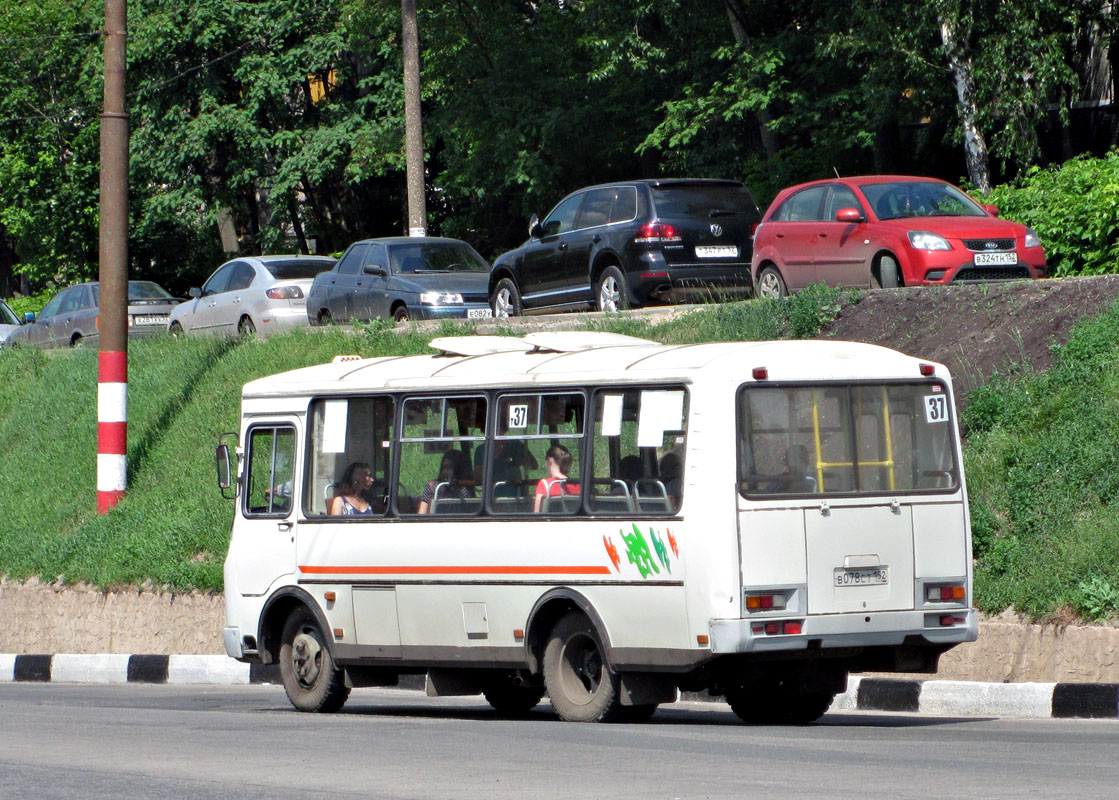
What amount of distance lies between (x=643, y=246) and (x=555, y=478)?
397 inches

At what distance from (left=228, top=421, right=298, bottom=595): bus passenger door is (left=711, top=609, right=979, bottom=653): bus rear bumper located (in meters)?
3.94

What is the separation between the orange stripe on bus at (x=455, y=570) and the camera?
10.6 meters

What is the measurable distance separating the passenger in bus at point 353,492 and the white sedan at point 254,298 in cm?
1431

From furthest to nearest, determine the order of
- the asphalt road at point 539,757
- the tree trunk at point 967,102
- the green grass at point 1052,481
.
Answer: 1. the tree trunk at point 967,102
2. the green grass at point 1052,481
3. the asphalt road at point 539,757

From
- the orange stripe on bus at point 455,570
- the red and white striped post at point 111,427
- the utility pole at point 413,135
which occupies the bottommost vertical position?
the orange stripe on bus at point 455,570

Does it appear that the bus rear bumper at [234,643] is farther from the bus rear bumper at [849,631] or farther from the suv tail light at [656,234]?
the suv tail light at [656,234]

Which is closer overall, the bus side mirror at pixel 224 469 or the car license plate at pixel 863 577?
the car license plate at pixel 863 577

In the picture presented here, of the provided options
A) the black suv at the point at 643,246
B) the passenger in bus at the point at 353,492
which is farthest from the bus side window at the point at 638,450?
the black suv at the point at 643,246

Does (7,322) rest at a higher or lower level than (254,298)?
higher

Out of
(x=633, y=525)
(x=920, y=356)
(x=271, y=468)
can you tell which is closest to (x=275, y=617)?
(x=271, y=468)

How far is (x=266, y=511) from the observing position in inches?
509

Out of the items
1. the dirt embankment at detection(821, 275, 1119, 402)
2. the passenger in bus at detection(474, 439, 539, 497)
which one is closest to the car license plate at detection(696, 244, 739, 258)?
the dirt embankment at detection(821, 275, 1119, 402)

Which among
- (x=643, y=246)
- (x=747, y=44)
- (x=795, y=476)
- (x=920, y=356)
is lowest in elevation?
(x=795, y=476)

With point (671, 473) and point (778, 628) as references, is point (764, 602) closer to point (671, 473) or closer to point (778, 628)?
point (778, 628)
